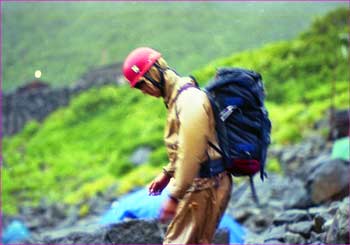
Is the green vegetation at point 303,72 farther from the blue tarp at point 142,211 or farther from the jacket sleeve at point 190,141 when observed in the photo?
the jacket sleeve at point 190,141

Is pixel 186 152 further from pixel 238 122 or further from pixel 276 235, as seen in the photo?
pixel 276 235

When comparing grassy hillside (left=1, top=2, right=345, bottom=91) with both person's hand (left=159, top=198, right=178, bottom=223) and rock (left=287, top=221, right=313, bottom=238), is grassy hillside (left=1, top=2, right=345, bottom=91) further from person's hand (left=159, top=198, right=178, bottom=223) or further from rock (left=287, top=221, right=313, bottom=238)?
person's hand (left=159, top=198, right=178, bottom=223)

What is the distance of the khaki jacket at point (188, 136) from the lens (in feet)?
9.82

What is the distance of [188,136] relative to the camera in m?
2.99

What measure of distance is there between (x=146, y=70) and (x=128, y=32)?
37418 mm

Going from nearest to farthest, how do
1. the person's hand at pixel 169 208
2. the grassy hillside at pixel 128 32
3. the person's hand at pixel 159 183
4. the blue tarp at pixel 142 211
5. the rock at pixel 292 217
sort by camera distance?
the person's hand at pixel 169 208
the person's hand at pixel 159 183
the blue tarp at pixel 142 211
the rock at pixel 292 217
the grassy hillside at pixel 128 32

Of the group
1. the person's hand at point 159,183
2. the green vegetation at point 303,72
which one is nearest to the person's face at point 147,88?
Result: the person's hand at point 159,183

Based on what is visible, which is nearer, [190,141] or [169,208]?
[190,141]

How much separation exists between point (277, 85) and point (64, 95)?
1465 centimetres

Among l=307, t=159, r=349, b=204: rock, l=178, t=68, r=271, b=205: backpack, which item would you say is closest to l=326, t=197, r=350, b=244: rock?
l=178, t=68, r=271, b=205: backpack

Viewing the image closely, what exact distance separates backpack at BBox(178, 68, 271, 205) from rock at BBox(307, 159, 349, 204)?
5556mm

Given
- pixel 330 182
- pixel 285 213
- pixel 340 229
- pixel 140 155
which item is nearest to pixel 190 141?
pixel 340 229

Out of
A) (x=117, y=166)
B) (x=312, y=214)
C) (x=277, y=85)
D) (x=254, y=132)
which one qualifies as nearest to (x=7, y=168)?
(x=117, y=166)

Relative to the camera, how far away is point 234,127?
3152 millimetres
